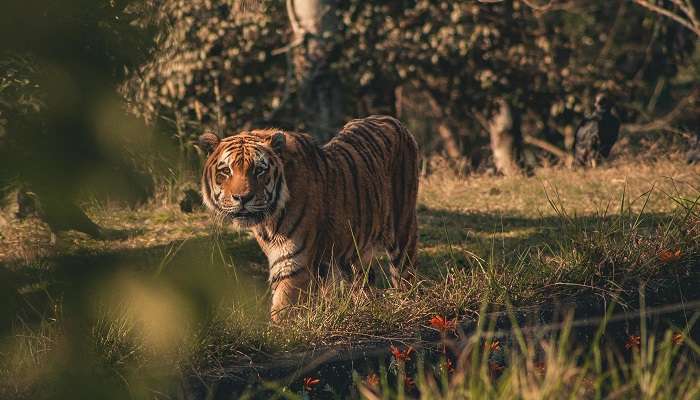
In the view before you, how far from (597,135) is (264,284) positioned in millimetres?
7441

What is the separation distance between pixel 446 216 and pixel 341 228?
3.45 m

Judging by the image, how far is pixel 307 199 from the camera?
525 cm

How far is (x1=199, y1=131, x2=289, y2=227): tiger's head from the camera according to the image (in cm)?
497

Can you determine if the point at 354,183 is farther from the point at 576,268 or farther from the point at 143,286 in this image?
the point at 143,286

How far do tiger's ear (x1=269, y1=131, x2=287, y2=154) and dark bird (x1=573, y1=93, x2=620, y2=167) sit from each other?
6820 millimetres

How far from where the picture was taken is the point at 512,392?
296cm

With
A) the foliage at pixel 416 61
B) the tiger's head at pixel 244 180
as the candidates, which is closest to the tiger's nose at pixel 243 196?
the tiger's head at pixel 244 180

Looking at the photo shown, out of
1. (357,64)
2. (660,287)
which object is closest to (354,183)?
(660,287)

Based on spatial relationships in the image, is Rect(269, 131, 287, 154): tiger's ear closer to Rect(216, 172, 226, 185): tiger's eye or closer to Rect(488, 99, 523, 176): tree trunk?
Rect(216, 172, 226, 185): tiger's eye

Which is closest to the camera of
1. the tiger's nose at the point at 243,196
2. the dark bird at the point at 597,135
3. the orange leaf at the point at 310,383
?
the orange leaf at the point at 310,383

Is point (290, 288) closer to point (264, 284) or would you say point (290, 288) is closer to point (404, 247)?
point (264, 284)

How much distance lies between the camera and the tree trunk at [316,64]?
451 inches

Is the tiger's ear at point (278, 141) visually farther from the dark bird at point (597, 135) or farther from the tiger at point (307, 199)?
the dark bird at point (597, 135)

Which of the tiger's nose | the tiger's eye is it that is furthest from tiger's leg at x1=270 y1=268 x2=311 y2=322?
the tiger's eye
